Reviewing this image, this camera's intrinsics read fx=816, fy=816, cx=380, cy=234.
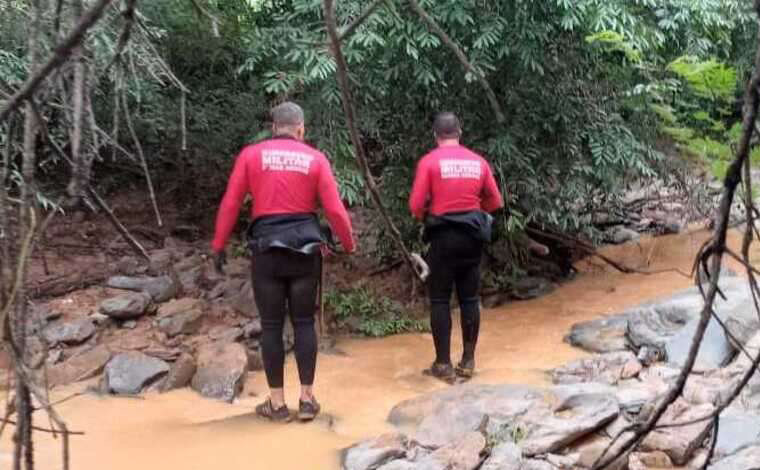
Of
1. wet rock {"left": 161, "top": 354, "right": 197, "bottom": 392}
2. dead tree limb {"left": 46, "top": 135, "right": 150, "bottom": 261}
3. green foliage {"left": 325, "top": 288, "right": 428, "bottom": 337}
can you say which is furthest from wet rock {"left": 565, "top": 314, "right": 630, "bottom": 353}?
dead tree limb {"left": 46, "top": 135, "right": 150, "bottom": 261}

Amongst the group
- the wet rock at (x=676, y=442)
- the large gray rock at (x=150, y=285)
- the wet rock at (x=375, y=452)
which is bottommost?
the wet rock at (x=375, y=452)

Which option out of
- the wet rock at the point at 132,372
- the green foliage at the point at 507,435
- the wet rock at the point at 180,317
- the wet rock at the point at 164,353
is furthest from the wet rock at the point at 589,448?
the wet rock at the point at 180,317

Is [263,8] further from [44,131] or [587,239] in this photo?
[44,131]

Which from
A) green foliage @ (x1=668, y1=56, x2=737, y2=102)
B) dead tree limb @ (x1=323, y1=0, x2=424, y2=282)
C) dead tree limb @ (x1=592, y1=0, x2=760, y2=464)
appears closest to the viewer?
dead tree limb @ (x1=323, y1=0, x2=424, y2=282)

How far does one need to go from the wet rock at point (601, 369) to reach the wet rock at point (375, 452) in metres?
1.57

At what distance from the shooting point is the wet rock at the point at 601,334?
19.5 feet

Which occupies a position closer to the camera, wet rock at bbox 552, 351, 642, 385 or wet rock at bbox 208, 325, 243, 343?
wet rock at bbox 552, 351, 642, 385

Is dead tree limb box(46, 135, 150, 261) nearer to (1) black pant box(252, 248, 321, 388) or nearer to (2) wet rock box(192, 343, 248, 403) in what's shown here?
(1) black pant box(252, 248, 321, 388)

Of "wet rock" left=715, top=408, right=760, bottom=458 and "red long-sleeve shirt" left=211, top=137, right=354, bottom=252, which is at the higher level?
"red long-sleeve shirt" left=211, top=137, right=354, bottom=252

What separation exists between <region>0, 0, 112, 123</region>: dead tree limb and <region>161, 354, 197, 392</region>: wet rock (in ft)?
14.9

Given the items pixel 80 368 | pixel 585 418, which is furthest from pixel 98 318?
pixel 585 418

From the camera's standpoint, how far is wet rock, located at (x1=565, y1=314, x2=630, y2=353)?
5.96m

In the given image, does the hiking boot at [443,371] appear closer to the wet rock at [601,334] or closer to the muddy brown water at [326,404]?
the muddy brown water at [326,404]

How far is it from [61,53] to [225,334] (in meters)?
5.42
